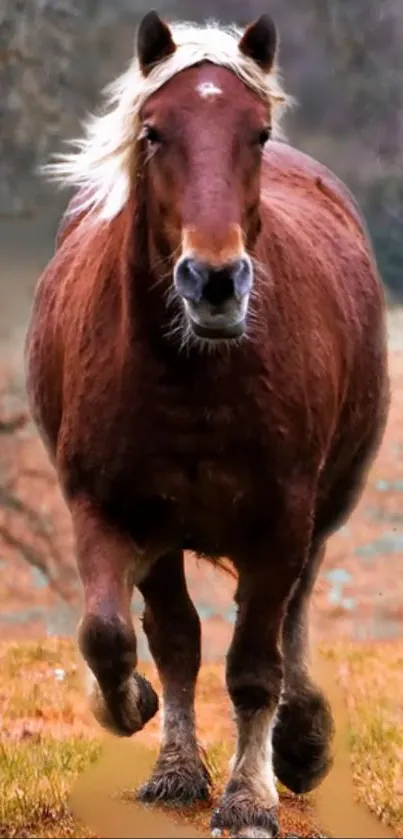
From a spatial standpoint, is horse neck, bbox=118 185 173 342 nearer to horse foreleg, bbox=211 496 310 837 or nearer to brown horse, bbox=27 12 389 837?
brown horse, bbox=27 12 389 837

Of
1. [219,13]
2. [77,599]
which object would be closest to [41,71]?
[219,13]

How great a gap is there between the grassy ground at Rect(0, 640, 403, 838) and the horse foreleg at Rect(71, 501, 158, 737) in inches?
15.2

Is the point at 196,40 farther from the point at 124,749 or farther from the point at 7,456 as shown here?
the point at 7,456

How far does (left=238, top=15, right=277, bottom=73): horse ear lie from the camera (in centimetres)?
360

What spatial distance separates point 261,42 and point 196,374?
85 cm

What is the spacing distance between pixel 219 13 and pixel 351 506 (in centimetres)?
634

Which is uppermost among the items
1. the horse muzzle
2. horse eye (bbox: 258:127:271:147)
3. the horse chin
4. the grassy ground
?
horse eye (bbox: 258:127:271:147)

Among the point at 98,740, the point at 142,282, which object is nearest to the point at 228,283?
the point at 142,282

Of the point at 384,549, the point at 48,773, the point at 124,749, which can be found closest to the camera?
the point at 48,773

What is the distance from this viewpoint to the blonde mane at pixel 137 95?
3.48 metres

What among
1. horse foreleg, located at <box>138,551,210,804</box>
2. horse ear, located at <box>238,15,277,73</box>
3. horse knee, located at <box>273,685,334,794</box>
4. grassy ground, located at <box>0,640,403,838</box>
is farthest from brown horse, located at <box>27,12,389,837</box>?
horse knee, located at <box>273,685,334,794</box>

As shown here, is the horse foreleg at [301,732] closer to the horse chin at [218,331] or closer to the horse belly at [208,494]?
the horse belly at [208,494]

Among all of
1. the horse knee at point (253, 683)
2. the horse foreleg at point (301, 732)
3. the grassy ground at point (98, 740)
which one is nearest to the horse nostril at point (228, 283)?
the horse knee at point (253, 683)

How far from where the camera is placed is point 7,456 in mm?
11508
